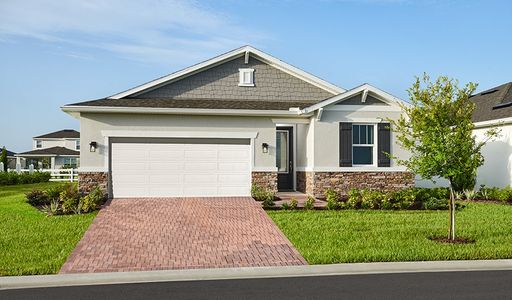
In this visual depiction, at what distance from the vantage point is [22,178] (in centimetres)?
3175

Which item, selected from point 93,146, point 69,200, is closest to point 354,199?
point 69,200

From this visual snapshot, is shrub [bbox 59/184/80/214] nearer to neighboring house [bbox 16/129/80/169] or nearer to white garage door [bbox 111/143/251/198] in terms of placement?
white garage door [bbox 111/143/251/198]

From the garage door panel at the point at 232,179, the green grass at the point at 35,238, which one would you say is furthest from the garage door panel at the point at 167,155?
the green grass at the point at 35,238

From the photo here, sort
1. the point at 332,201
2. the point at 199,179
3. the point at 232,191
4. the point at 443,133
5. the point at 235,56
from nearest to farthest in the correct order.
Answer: the point at 443,133 → the point at 332,201 → the point at 199,179 → the point at 232,191 → the point at 235,56

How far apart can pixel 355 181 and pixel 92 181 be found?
9918 mm

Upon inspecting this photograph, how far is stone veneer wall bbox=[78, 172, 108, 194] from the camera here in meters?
18.4

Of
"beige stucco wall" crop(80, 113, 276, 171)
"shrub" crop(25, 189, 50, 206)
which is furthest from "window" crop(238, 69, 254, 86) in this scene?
"shrub" crop(25, 189, 50, 206)

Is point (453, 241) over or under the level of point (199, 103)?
under

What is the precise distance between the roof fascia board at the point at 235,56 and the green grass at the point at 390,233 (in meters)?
7.71

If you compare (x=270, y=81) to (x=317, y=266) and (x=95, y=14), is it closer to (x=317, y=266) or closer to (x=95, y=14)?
(x=95, y=14)

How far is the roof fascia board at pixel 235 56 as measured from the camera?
2112 cm

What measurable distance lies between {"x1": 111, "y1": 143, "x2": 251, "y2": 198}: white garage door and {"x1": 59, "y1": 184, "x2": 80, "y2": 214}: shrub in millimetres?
1648

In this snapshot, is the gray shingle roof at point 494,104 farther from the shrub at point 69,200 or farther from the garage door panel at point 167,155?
the shrub at point 69,200

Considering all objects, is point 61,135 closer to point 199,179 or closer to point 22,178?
point 22,178
